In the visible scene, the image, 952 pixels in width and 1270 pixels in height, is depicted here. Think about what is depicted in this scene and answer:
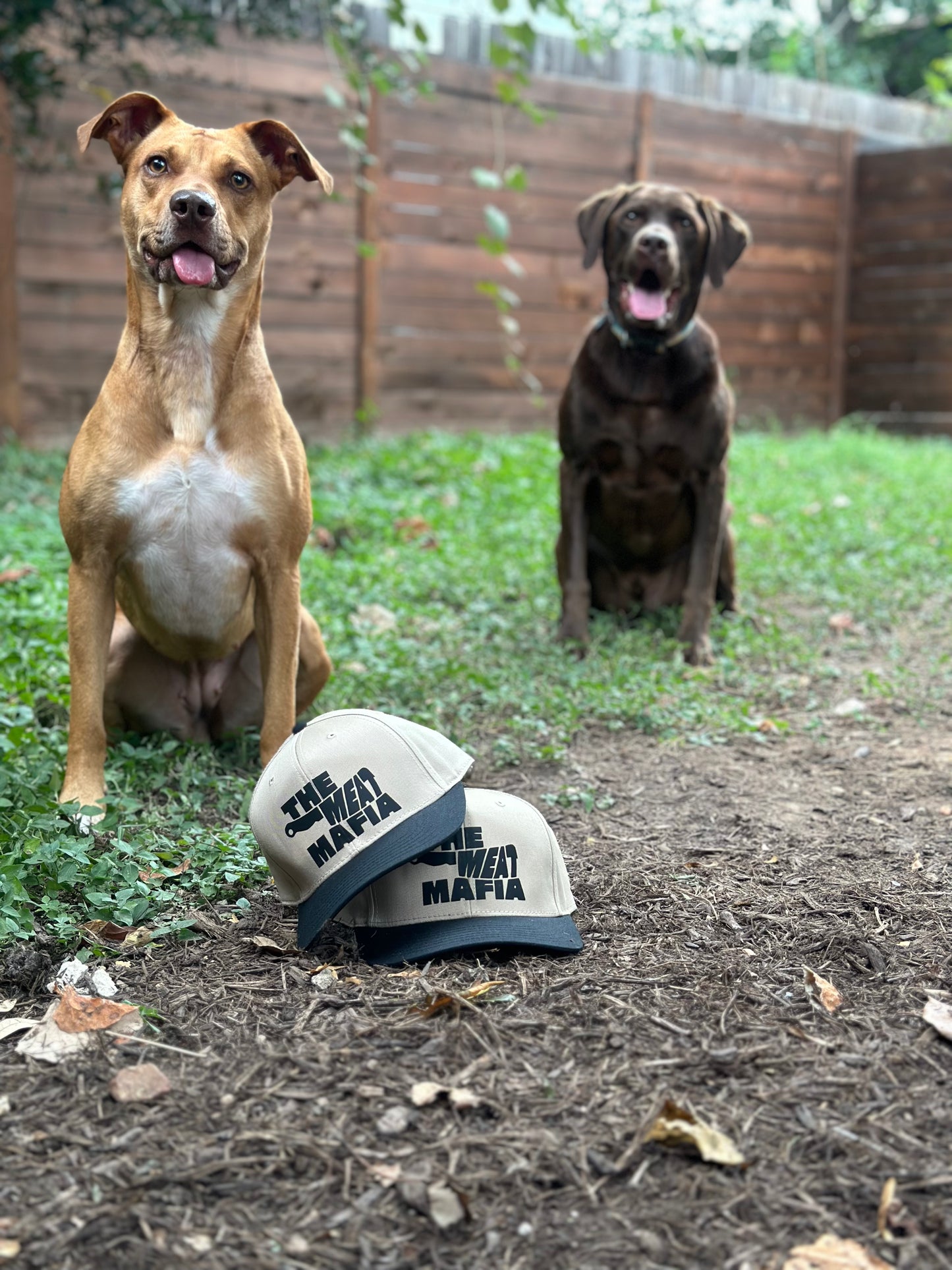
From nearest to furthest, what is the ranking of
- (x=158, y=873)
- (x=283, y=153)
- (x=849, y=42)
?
(x=158, y=873) → (x=283, y=153) → (x=849, y=42)

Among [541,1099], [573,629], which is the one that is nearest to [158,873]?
[541,1099]

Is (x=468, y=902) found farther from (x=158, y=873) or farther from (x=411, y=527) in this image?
(x=411, y=527)

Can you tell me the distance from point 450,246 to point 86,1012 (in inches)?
305

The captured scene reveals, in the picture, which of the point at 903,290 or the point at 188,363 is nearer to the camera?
the point at 188,363

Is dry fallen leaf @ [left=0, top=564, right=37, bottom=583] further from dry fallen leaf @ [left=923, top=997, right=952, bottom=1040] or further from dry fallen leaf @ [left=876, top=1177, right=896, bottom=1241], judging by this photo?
dry fallen leaf @ [left=876, top=1177, right=896, bottom=1241]

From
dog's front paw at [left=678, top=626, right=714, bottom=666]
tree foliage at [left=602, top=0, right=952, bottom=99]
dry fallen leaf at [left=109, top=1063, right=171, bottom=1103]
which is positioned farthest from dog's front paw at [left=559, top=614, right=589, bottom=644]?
tree foliage at [left=602, top=0, right=952, bottom=99]

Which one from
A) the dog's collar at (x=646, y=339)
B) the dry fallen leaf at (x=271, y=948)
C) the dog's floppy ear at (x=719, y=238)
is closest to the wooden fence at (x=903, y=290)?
the dog's floppy ear at (x=719, y=238)

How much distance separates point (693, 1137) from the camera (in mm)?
1572

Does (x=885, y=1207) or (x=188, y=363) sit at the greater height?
(x=188, y=363)

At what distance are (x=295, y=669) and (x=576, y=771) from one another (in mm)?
785

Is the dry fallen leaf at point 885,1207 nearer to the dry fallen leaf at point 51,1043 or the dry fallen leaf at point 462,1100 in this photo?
the dry fallen leaf at point 462,1100

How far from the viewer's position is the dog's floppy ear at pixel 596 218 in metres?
4.59

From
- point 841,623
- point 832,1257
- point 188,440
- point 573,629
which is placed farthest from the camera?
point 841,623

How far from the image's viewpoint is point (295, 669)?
308cm
